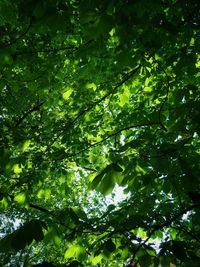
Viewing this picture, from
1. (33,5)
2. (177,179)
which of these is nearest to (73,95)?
(177,179)

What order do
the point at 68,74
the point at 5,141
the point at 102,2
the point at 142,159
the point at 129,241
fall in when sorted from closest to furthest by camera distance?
1. the point at 102,2
2. the point at 129,241
3. the point at 142,159
4. the point at 5,141
5. the point at 68,74

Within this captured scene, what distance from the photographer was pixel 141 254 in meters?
2.48

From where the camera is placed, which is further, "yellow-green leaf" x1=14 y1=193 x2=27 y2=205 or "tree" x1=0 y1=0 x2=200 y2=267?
"yellow-green leaf" x1=14 y1=193 x2=27 y2=205

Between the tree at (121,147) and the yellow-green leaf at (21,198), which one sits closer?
the tree at (121,147)

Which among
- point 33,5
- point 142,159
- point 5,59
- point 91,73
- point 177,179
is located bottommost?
point 177,179

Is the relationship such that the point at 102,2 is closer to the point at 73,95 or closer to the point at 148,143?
the point at 148,143

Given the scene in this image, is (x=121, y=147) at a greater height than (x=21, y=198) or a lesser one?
lesser

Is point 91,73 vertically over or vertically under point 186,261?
over

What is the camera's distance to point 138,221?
258 cm

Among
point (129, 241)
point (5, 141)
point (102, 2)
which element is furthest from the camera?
point (5, 141)

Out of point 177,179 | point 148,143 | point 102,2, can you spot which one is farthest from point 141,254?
point 102,2

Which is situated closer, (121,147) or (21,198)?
(121,147)

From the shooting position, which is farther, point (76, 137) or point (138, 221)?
point (76, 137)

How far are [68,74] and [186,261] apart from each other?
556 centimetres
